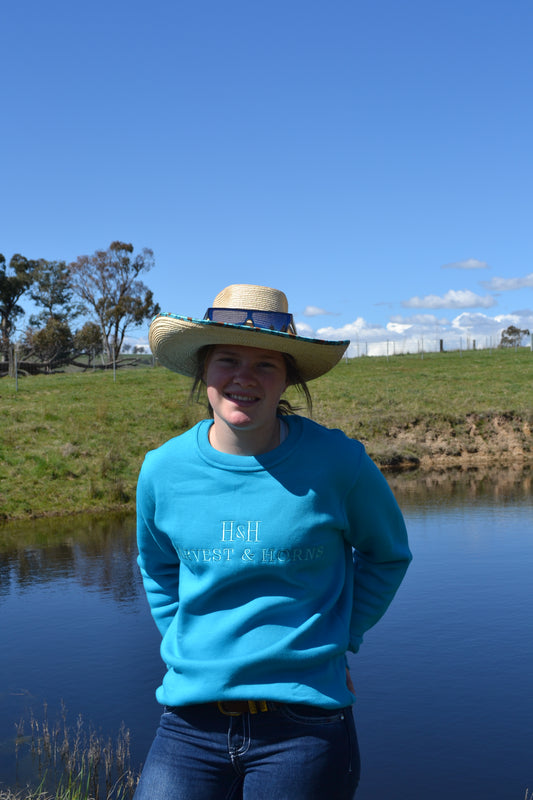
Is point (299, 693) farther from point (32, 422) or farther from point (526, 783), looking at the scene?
point (32, 422)

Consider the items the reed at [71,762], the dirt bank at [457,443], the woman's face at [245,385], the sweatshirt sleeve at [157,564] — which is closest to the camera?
the woman's face at [245,385]

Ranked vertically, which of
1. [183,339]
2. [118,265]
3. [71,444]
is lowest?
[71,444]

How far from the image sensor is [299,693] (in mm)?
2189

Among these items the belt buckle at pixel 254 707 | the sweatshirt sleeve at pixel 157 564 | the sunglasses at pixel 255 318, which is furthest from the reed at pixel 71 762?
the sunglasses at pixel 255 318

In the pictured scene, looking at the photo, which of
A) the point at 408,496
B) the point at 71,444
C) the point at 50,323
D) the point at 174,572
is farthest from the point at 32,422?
the point at 50,323

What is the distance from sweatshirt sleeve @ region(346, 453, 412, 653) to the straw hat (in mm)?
399

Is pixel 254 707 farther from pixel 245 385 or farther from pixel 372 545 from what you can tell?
pixel 245 385

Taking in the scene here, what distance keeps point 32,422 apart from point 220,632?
23467mm

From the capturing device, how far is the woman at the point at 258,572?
2.19 m

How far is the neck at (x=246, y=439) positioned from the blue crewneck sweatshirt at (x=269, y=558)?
0.04 m

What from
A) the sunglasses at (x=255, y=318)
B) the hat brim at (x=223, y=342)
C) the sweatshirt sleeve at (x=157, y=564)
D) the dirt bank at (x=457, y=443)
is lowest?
the dirt bank at (x=457, y=443)

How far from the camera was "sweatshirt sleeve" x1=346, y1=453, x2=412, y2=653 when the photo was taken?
2424 millimetres

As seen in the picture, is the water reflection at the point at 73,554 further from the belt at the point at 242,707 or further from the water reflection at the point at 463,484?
the belt at the point at 242,707

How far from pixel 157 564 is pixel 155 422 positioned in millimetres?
24575
